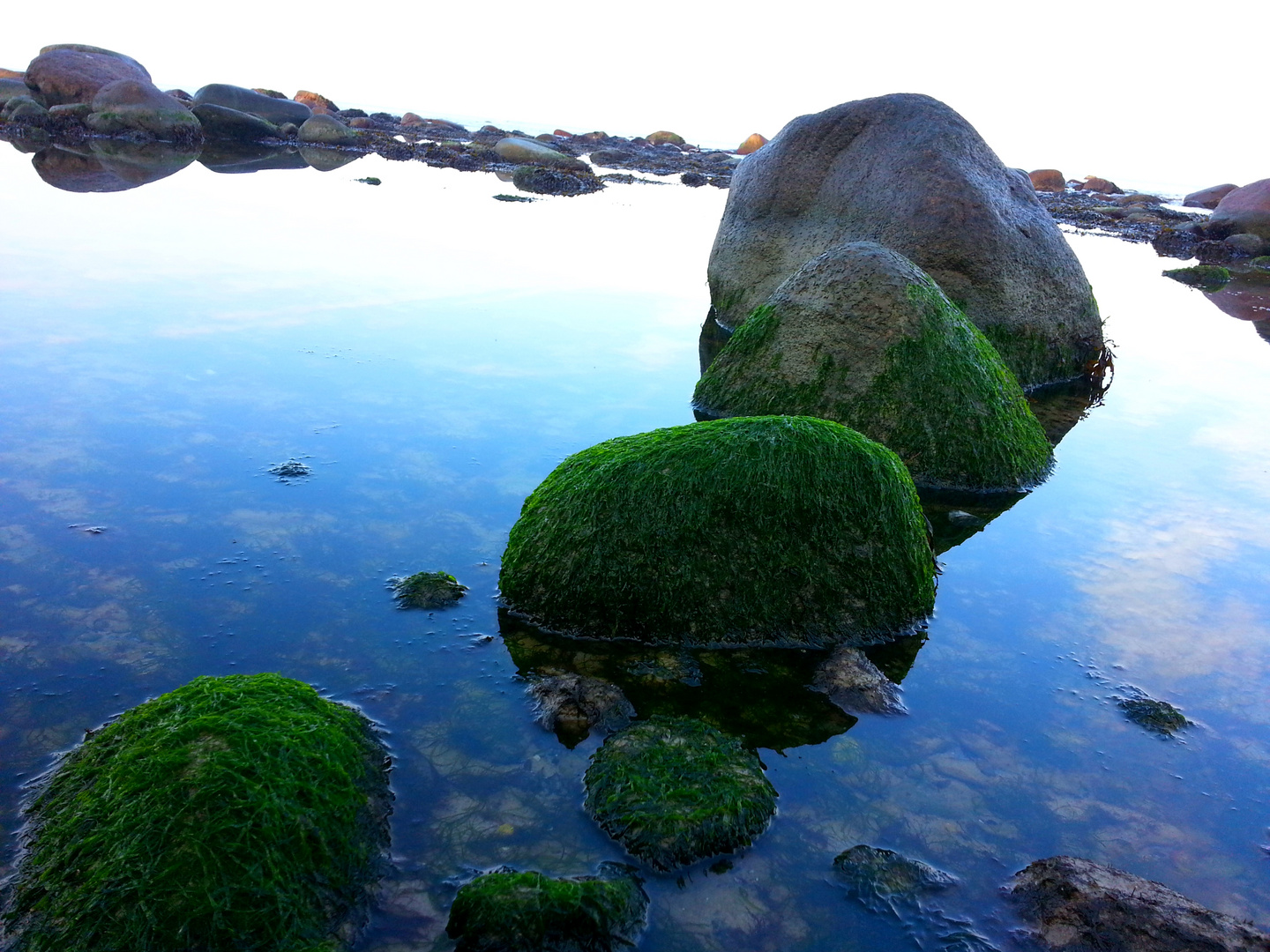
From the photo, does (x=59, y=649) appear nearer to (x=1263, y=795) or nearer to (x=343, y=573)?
(x=343, y=573)

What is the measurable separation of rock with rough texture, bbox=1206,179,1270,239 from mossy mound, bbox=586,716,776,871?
1065 inches

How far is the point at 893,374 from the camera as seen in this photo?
293 inches

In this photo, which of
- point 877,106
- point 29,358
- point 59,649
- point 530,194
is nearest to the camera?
point 59,649

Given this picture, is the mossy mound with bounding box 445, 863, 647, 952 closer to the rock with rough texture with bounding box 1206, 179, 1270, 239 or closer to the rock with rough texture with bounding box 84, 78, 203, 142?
the rock with rough texture with bounding box 1206, 179, 1270, 239

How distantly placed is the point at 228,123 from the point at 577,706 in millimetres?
30422

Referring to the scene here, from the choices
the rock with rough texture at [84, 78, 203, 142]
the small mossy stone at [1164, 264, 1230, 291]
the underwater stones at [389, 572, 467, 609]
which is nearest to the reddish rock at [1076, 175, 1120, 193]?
the small mossy stone at [1164, 264, 1230, 291]

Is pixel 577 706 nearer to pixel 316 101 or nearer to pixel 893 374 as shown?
pixel 893 374

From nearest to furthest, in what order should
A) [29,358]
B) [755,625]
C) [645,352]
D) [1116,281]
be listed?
[755,625]
[29,358]
[645,352]
[1116,281]

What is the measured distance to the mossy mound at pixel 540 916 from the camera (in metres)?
2.98

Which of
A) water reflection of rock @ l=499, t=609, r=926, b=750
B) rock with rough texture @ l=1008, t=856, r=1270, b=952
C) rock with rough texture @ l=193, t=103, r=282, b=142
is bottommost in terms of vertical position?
water reflection of rock @ l=499, t=609, r=926, b=750

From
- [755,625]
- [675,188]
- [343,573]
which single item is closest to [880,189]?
[755,625]

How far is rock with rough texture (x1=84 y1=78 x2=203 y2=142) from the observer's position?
25.8 meters

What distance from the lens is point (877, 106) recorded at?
437 inches

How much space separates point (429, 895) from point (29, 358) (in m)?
7.18
